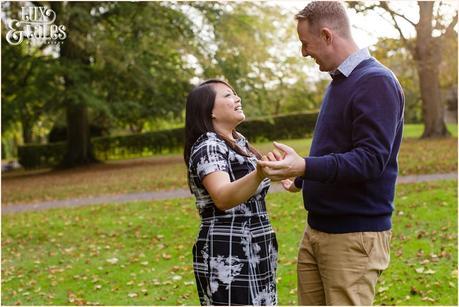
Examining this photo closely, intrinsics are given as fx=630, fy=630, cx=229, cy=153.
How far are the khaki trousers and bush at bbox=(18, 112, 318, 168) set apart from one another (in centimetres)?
2805

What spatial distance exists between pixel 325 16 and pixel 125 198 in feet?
38.8

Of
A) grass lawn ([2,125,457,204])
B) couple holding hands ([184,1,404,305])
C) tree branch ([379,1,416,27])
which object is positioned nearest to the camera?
couple holding hands ([184,1,404,305])

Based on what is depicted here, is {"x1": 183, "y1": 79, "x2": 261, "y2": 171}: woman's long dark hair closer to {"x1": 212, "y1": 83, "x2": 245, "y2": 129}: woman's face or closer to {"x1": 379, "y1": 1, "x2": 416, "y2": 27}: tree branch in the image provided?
{"x1": 212, "y1": 83, "x2": 245, "y2": 129}: woman's face

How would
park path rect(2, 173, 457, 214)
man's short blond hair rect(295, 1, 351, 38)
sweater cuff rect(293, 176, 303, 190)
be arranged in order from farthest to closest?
park path rect(2, 173, 457, 214), sweater cuff rect(293, 176, 303, 190), man's short blond hair rect(295, 1, 351, 38)

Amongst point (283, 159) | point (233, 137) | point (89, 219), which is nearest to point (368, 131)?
point (283, 159)

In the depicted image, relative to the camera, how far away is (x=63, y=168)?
84.4ft

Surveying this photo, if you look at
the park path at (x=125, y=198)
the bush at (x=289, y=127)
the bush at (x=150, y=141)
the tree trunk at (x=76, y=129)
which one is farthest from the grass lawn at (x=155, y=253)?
the bush at (x=289, y=127)

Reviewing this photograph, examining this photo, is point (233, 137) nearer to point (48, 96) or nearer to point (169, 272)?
point (169, 272)

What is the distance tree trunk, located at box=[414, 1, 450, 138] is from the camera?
21.1 m

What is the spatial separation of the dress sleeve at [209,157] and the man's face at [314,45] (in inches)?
23.1

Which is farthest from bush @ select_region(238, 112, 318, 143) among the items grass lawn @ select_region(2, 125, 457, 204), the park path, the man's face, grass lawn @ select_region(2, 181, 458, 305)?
the man's face

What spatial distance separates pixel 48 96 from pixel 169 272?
1632cm

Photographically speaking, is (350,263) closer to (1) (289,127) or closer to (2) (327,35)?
(2) (327,35)

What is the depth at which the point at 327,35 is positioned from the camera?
283 cm
